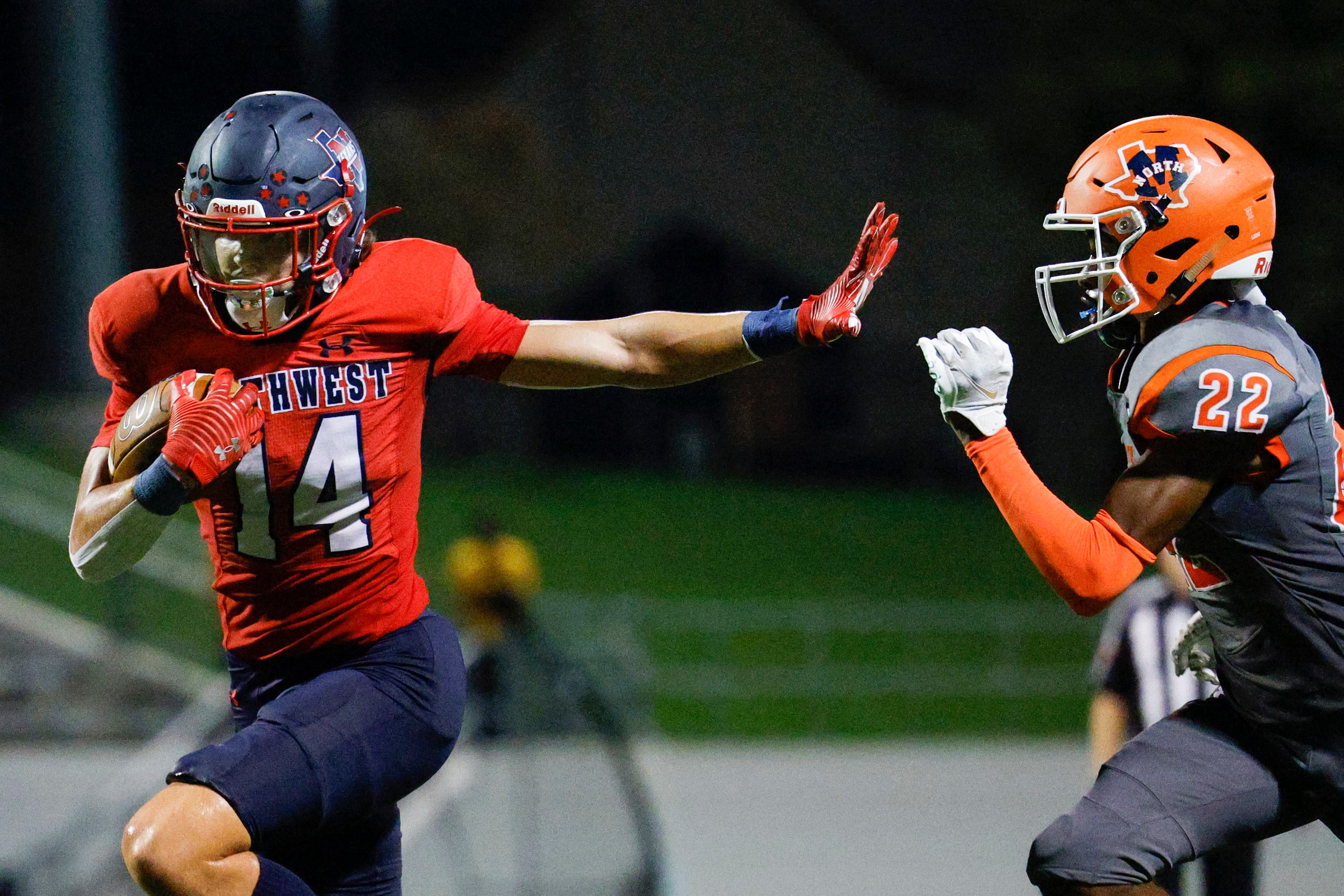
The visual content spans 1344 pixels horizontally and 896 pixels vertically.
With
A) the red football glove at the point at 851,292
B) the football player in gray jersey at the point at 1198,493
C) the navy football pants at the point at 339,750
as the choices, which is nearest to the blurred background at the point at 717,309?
the navy football pants at the point at 339,750

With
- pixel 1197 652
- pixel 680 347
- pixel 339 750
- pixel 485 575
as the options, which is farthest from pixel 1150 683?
pixel 485 575

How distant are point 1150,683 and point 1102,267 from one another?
185 centimetres

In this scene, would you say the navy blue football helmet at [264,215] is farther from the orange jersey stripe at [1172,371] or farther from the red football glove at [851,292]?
the orange jersey stripe at [1172,371]

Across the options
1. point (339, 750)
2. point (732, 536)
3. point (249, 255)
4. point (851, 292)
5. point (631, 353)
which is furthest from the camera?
point (732, 536)

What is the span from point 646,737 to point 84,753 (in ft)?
12.7

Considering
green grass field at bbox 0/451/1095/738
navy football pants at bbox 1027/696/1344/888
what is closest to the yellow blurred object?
green grass field at bbox 0/451/1095/738

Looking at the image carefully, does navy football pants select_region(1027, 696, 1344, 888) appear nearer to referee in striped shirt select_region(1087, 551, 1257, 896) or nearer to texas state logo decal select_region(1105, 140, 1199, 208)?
texas state logo decal select_region(1105, 140, 1199, 208)

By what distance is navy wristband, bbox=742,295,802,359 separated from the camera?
3012 mm

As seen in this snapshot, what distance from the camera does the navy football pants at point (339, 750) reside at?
104 inches

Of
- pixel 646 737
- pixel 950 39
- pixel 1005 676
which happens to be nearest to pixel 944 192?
pixel 950 39

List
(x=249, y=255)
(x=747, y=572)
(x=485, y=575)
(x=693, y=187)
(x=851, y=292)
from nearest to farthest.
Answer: (x=249, y=255) → (x=851, y=292) → (x=485, y=575) → (x=747, y=572) → (x=693, y=187)

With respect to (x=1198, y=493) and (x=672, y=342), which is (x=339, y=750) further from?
(x=1198, y=493)

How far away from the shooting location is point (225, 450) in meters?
2.69

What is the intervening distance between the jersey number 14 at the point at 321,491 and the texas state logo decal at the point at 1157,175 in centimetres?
163
